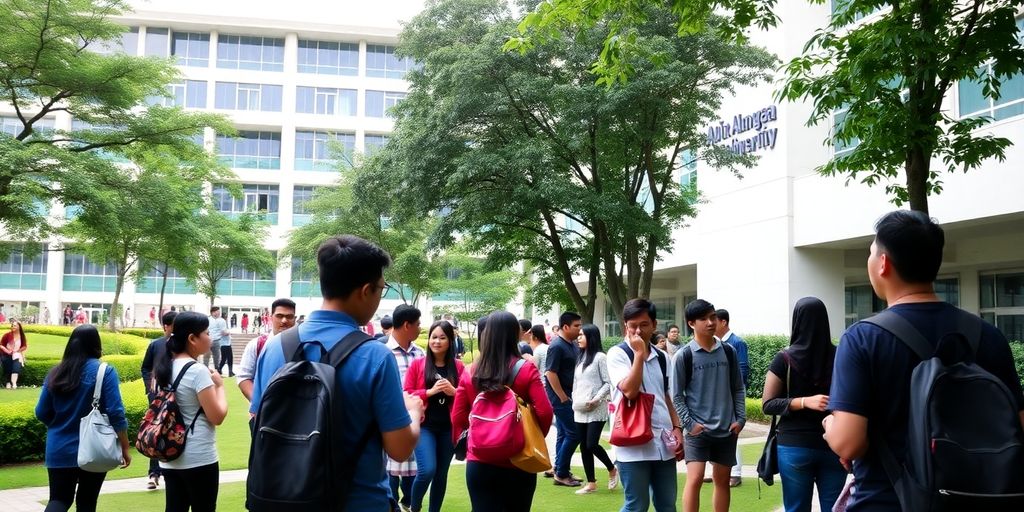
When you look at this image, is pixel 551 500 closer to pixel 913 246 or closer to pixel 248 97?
pixel 913 246

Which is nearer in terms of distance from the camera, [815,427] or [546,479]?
[815,427]

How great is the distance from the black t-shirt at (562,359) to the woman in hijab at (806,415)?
391cm

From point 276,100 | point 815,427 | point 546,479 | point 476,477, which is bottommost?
point 546,479

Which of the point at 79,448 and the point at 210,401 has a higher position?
the point at 210,401

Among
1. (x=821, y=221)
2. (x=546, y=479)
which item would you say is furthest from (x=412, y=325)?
(x=821, y=221)

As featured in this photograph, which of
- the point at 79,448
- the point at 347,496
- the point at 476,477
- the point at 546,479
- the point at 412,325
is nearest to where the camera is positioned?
the point at 347,496

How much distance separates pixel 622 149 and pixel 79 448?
1333 centimetres

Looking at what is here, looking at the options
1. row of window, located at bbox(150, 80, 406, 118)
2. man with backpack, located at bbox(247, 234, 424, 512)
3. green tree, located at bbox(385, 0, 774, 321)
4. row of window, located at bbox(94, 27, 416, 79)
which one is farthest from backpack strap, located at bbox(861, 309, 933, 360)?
row of window, located at bbox(150, 80, 406, 118)

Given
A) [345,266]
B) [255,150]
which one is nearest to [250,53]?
[255,150]

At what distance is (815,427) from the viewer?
4.67 metres

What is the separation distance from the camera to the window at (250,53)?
5188 centimetres

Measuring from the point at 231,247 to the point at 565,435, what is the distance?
26602 mm

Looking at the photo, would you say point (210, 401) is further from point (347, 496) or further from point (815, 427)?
point (815, 427)

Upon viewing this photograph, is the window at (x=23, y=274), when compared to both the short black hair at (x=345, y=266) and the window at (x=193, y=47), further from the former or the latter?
the short black hair at (x=345, y=266)
